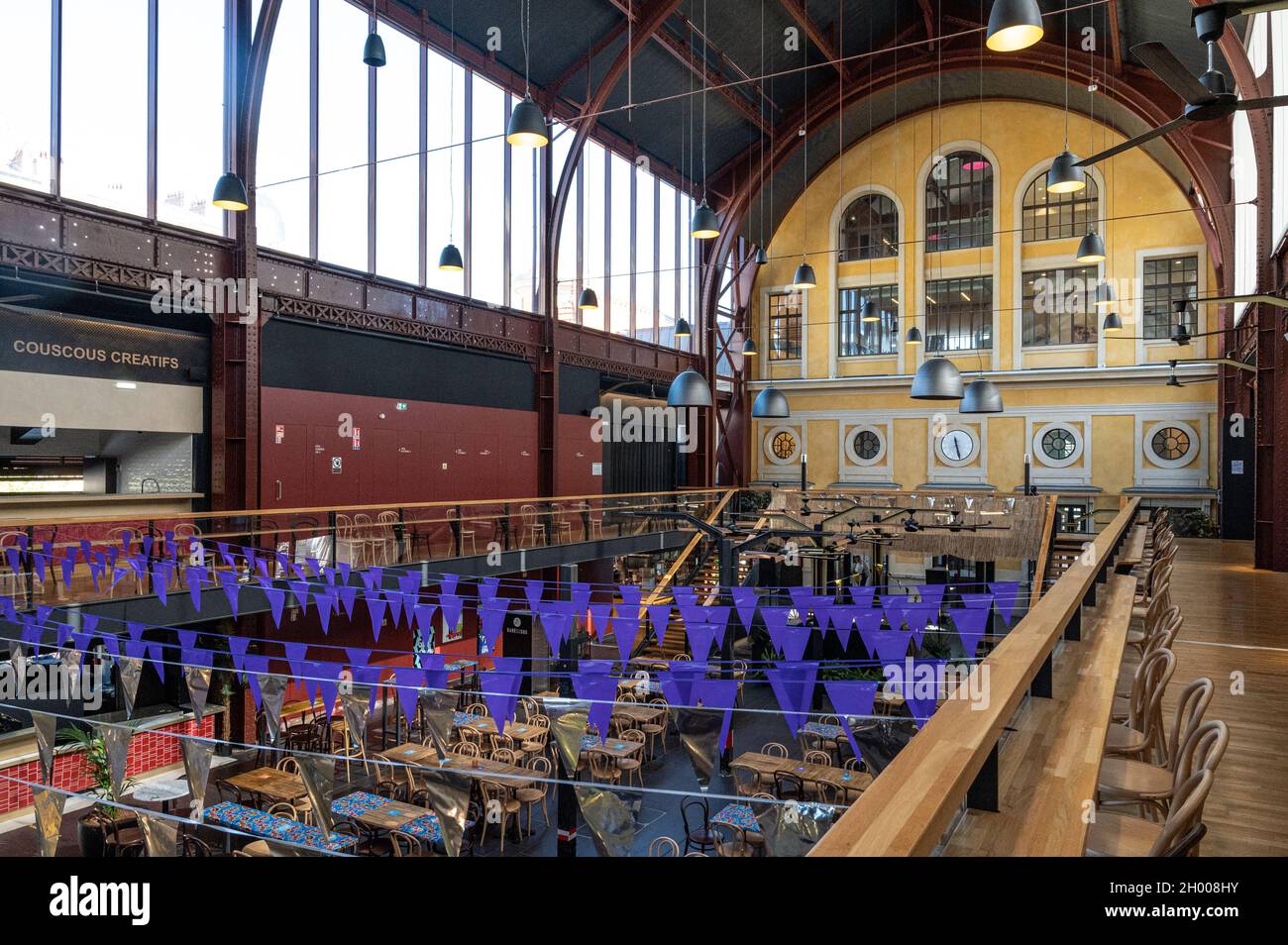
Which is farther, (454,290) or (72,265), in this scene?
(454,290)

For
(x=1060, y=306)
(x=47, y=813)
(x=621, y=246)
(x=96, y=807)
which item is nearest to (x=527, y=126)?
(x=47, y=813)

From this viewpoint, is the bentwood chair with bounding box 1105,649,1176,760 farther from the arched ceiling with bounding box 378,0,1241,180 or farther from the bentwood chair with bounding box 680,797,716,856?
the arched ceiling with bounding box 378,0,1241,180

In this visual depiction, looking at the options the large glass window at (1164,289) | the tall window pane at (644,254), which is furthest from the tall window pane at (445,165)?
the large glass window at (1164,289)

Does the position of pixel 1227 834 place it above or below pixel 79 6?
below

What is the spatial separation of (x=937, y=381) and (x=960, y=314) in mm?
16213

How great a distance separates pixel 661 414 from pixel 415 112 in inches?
401

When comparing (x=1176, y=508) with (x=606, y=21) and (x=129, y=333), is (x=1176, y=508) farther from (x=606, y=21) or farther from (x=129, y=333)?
(x=129, y=333)

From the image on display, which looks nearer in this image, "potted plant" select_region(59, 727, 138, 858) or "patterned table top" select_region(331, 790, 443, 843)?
"patterned table top" select_region(331, 790, 443, 843)

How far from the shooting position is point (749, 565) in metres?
15.4

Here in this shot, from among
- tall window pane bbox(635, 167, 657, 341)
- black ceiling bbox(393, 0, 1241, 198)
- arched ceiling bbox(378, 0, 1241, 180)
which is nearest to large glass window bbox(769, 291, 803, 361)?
arched ceiling bbox(378, 0, 1241, 180)

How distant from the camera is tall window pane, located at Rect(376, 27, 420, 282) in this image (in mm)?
13438

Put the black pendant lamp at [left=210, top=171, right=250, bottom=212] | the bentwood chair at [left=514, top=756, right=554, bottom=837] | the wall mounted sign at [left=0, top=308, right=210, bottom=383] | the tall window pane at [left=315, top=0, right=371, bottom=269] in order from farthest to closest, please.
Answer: the tall window pane at [left=315, top=0, right=371, bottom=269]
the wall mounted sign at [left=0, top=308, right=210, bottom=383]
the bentwood chair at [left=514, top=756, right=554, bottom=837]
the black pendant lamp at [left=210, top=171, right=250, bottom=212]

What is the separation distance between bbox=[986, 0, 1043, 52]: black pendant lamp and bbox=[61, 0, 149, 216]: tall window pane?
10006 mm

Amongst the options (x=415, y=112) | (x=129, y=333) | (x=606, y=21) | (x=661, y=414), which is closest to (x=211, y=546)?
(x=129, y=333)
